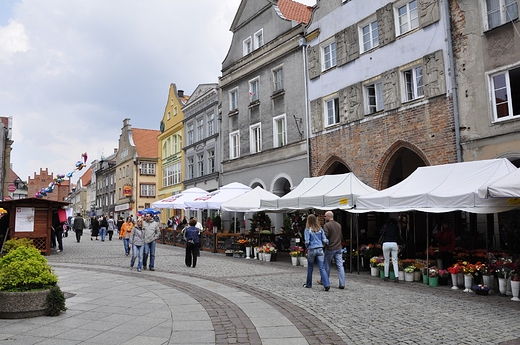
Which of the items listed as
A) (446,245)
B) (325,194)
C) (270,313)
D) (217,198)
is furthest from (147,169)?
(270,313)

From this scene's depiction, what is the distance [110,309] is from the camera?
8523mm

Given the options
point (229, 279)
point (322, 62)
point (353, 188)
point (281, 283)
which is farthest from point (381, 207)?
point (322, 62)

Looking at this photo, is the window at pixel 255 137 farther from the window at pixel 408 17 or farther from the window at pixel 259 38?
the window at pixel 408 17

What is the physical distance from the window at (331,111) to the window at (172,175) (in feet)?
77.8

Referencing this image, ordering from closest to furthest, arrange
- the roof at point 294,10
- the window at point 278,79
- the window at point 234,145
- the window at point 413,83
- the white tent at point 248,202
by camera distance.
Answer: the window at point 413,83 < the white tent at point 248,202 < the window at point 278,79 < the roof at point 294,10 < the window at point 234,145

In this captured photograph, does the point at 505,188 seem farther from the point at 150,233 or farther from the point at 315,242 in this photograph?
the point at 150,233

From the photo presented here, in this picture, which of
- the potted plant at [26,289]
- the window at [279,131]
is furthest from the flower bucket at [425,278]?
the window at [279,131]

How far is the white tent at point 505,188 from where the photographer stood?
31.8 feet

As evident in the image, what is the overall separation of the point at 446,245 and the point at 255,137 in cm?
1771

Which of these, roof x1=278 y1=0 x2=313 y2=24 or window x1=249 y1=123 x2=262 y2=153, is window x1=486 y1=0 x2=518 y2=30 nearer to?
roof x1=278 y1=0 x2=313 y2=24

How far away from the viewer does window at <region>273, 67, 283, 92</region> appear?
87.5 ft

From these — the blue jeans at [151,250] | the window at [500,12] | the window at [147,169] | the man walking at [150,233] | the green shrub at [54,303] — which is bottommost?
the green shrub at [54,303]

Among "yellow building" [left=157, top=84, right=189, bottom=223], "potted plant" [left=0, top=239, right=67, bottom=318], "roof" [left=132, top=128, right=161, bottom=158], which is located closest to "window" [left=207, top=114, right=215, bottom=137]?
"yellow building" [left=157, top=84, right=189, bottom=223]

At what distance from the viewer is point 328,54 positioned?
23.2 m
